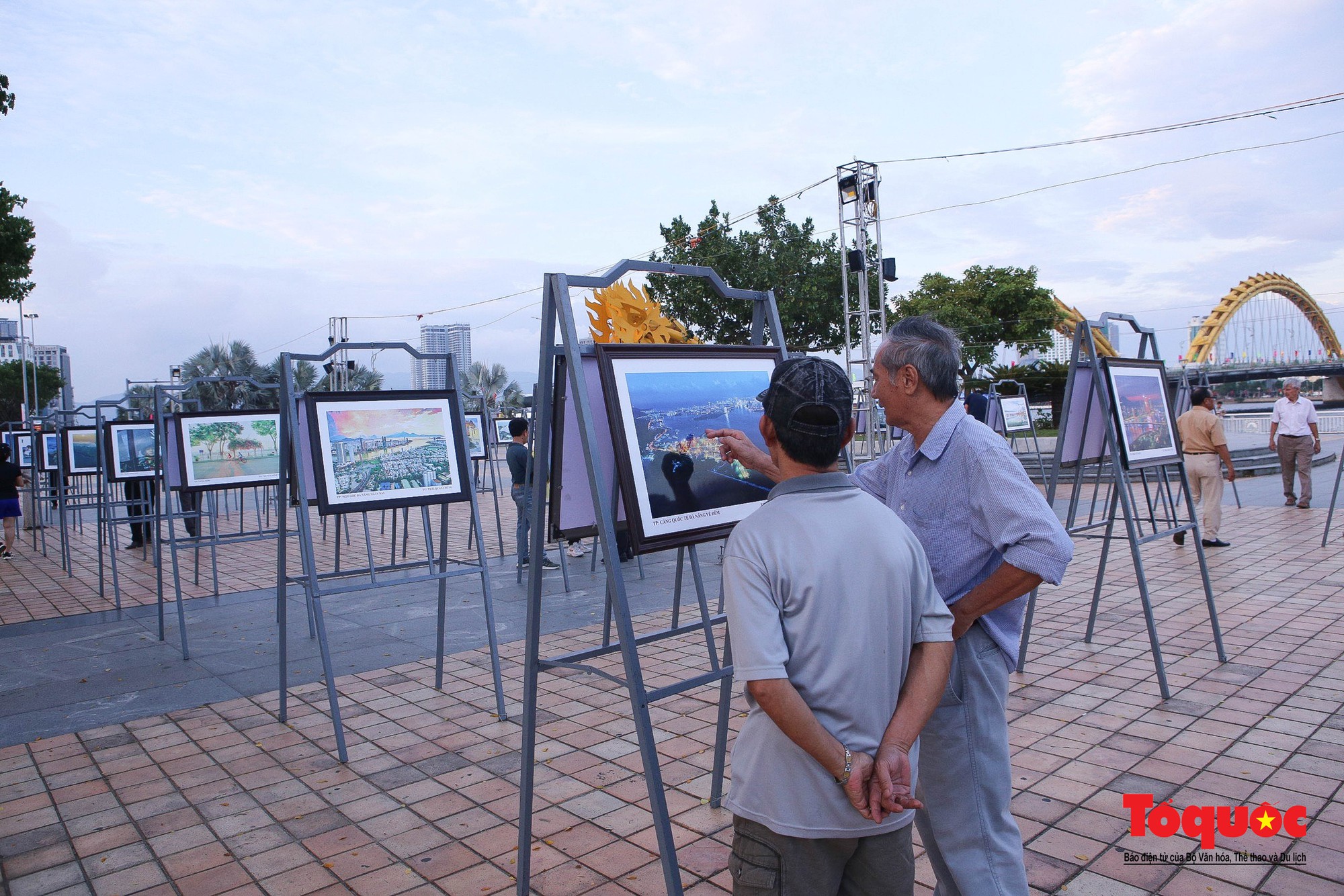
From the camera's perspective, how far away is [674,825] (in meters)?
3.08

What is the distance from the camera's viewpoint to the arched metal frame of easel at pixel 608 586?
7.15ft

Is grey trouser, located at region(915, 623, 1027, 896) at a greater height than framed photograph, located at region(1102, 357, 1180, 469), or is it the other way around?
framed photograph, located at region(1102, 357, 1180, 469)

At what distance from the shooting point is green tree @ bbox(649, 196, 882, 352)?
25.3m

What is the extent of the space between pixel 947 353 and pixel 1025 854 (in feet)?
5.66

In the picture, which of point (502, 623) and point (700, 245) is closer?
point (502, 623)

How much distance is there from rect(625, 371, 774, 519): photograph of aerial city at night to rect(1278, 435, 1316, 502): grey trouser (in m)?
10.5

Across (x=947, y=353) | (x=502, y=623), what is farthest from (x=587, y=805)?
(x=502, y=623)

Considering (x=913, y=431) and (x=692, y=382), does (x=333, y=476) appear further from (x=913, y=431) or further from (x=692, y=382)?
(x=913, y=431)

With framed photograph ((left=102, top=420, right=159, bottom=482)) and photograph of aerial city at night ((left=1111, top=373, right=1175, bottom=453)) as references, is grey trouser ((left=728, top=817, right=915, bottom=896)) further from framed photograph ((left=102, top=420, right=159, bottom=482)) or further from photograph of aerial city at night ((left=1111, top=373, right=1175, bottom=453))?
framed photograph ((left=102, top=420, right=159, bottom=482))

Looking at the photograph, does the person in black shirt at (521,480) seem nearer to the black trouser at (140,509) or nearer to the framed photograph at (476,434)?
the framed photograph at (476,434)

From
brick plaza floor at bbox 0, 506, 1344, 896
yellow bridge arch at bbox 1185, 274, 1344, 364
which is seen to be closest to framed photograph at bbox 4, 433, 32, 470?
brick plaza floor at bbox 0, 506, 1344, 896

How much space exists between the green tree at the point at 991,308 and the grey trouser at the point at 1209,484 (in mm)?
29874

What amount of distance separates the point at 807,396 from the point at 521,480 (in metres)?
7.26

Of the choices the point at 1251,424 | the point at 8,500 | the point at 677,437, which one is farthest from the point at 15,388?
the point at 1251,424
